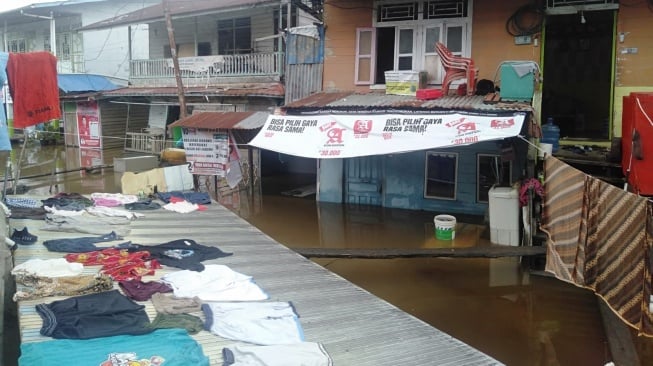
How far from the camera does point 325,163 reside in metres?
14.9

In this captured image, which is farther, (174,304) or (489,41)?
(489,41)

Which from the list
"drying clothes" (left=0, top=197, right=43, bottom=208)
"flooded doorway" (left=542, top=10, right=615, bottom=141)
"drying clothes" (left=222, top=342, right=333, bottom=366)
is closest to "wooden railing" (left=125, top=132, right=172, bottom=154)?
"drying clothes" (left=0, top=197, right=43, bottom=208)

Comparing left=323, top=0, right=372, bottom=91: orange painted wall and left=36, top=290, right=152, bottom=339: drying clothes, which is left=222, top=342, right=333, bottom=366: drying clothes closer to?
left=36, top=290, right=152, bottom=339: drying clothes

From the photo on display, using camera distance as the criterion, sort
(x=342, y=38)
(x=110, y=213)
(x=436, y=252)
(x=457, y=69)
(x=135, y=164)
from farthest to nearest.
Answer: (x=135, y=164) → (x=342, y=38) → (x=457, y=69) → (x=436, y=252) → (x=110, y=213)

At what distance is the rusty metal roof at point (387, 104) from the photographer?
9742 mm

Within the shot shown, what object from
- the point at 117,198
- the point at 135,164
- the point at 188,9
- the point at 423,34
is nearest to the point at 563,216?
the point at 117,198

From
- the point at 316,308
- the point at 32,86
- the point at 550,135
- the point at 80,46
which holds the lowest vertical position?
the point at 316,308

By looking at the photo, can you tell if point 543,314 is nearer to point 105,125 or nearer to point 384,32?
point 384,32

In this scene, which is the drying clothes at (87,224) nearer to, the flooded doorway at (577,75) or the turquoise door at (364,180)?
the turquoise door at (364,180)

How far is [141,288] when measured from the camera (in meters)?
5.07

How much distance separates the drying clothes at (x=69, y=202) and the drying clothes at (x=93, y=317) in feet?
13.8

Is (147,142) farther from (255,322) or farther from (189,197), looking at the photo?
(255,322)

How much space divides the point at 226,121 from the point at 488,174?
6687 millimetres

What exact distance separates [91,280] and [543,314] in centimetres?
626
